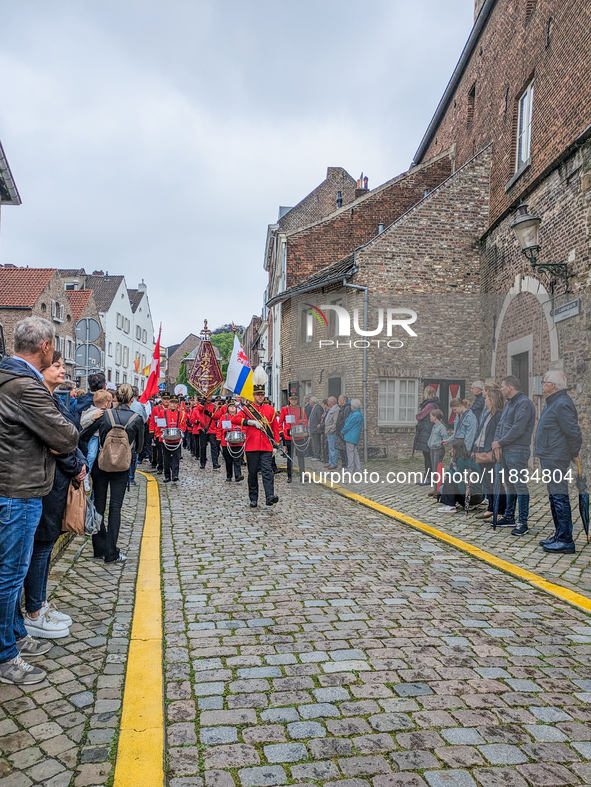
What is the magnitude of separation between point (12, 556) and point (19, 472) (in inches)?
17.6

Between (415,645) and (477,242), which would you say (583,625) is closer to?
(415,645)

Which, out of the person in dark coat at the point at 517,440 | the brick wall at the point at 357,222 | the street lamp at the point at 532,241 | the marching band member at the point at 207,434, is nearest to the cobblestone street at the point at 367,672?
the person in dark coat at the point at 517,440

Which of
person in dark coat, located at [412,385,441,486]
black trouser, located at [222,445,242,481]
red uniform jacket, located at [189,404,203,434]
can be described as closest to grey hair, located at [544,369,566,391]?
person in dark coat, located at [412,385,441,486]

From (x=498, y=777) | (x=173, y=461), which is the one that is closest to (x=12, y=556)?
(x=498, y=777)

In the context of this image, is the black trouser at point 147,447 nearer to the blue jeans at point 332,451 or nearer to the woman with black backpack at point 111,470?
the blue jeans at point 332,451

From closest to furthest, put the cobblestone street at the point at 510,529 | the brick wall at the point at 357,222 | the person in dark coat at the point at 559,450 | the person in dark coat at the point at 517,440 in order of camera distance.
Result: the cobblestone street at the point at 510,529, the person in dark coat at the point at 559,450, the person in dark coat at the point at 517,440, the brick wall at the point at 357,222

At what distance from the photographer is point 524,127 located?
46.6 feet

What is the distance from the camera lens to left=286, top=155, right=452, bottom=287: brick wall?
2202 centimetres

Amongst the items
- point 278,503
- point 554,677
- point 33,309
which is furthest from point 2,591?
point 33,309

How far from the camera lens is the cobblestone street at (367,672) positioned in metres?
2.60

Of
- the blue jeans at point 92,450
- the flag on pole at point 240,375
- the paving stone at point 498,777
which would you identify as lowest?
the paving stone at point 498,777

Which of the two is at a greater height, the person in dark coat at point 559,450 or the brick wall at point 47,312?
the brick wall at point 47,312

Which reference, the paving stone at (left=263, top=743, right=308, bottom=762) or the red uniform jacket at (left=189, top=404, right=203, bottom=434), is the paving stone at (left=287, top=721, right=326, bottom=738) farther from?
the red uniform jacket at (left=189, top=404, right=203, bottom=434)

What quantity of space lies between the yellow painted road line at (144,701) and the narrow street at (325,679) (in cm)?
5
